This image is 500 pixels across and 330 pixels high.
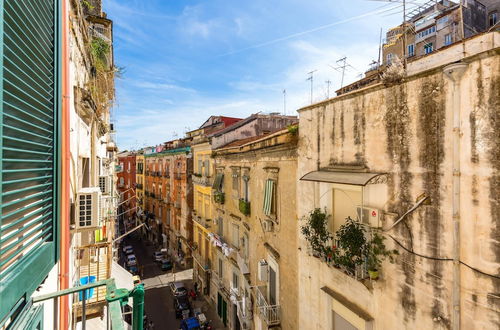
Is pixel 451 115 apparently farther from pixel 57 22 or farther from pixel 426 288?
pixel 57 22

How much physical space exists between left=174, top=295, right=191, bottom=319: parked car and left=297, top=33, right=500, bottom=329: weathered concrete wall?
1651 cm

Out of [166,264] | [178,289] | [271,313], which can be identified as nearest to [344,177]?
[271,313]

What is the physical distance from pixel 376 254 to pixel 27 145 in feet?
21.8

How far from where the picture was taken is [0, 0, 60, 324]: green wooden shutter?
102 inches

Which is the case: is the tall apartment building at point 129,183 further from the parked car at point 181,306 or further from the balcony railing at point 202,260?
the parked car at point 181,306

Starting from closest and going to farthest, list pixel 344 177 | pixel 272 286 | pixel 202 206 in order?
pixel 344 177 → pixel 272 286 → pixel 202 206

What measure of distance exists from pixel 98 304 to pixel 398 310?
8.33 meters

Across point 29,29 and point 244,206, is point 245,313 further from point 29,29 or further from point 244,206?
point 29,29

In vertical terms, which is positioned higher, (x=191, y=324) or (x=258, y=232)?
(x=258, y=232)

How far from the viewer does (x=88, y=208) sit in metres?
6.22

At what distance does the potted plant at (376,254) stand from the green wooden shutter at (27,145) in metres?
6.09

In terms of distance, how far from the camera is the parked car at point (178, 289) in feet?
75.8

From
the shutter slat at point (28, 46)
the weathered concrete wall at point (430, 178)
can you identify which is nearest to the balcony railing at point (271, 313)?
the weathered concrete wall at point (430, 178)

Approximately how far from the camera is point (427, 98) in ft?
17.9
